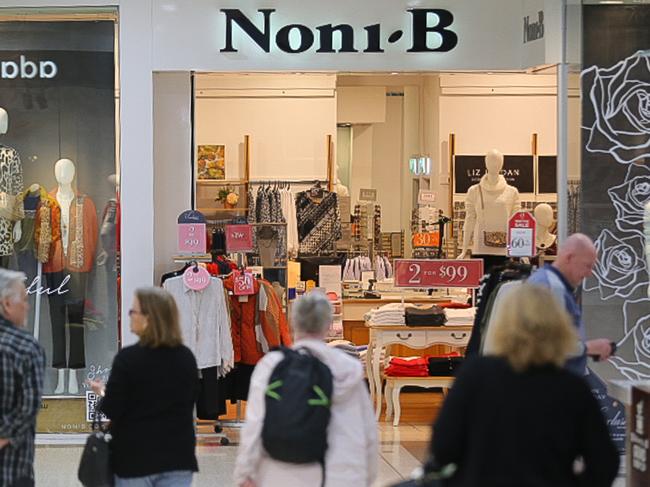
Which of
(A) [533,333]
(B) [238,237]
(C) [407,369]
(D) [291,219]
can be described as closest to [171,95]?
(B) [238,237]

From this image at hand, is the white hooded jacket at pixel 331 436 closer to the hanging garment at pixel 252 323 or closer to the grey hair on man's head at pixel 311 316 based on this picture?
the grey hair on man's head at pixel 311 316

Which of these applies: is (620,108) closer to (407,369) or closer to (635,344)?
(635,344)

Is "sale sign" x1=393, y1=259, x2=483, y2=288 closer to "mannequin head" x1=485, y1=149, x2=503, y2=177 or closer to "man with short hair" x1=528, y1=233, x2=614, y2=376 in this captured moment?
"mannequin head" x1=485, y1=149, x2=503, y2=177

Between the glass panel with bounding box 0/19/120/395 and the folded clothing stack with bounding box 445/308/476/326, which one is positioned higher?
the glass panel with bounding box 0/19/120/395

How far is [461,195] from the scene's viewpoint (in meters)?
13.5

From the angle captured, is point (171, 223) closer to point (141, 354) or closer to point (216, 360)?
point (216, 360)

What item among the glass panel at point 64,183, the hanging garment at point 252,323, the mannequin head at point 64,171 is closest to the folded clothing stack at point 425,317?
the hanging garment at point 252,323

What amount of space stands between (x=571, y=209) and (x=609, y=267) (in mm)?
479

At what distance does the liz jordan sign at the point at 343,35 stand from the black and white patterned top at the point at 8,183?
67.0 inches

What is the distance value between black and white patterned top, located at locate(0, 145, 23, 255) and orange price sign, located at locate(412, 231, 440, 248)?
4593 mm

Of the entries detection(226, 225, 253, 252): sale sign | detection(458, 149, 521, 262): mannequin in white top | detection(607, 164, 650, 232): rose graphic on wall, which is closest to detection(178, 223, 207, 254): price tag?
detection(226, 225, 253, 252): sale sign

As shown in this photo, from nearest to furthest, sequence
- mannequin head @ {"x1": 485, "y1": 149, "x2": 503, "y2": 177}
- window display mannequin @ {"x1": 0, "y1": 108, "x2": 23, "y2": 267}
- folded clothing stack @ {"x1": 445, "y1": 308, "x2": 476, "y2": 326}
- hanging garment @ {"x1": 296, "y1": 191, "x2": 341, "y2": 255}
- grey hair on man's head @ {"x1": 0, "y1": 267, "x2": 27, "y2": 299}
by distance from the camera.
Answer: grey hair on man's head @ {"x1": 0, "y1": 267, "x2": 27, "y2": 299}, window display mannequin @ {"x1": 0, "y1": 108, "x2": 23, "y2": 267}, folded clothing stack @ {"x1": 445, "y1": 308, "x2": 476, "y2": 326}, mannequin head @ {"x1": 485, "y1": 149, "x2": 503, "y2": 177}, hanging garment @ {"x1": 296, "y1": 191, "x2": 341, "y2": 255}

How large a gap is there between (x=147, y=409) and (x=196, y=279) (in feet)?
12.2

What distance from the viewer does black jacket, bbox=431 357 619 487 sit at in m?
3.35
